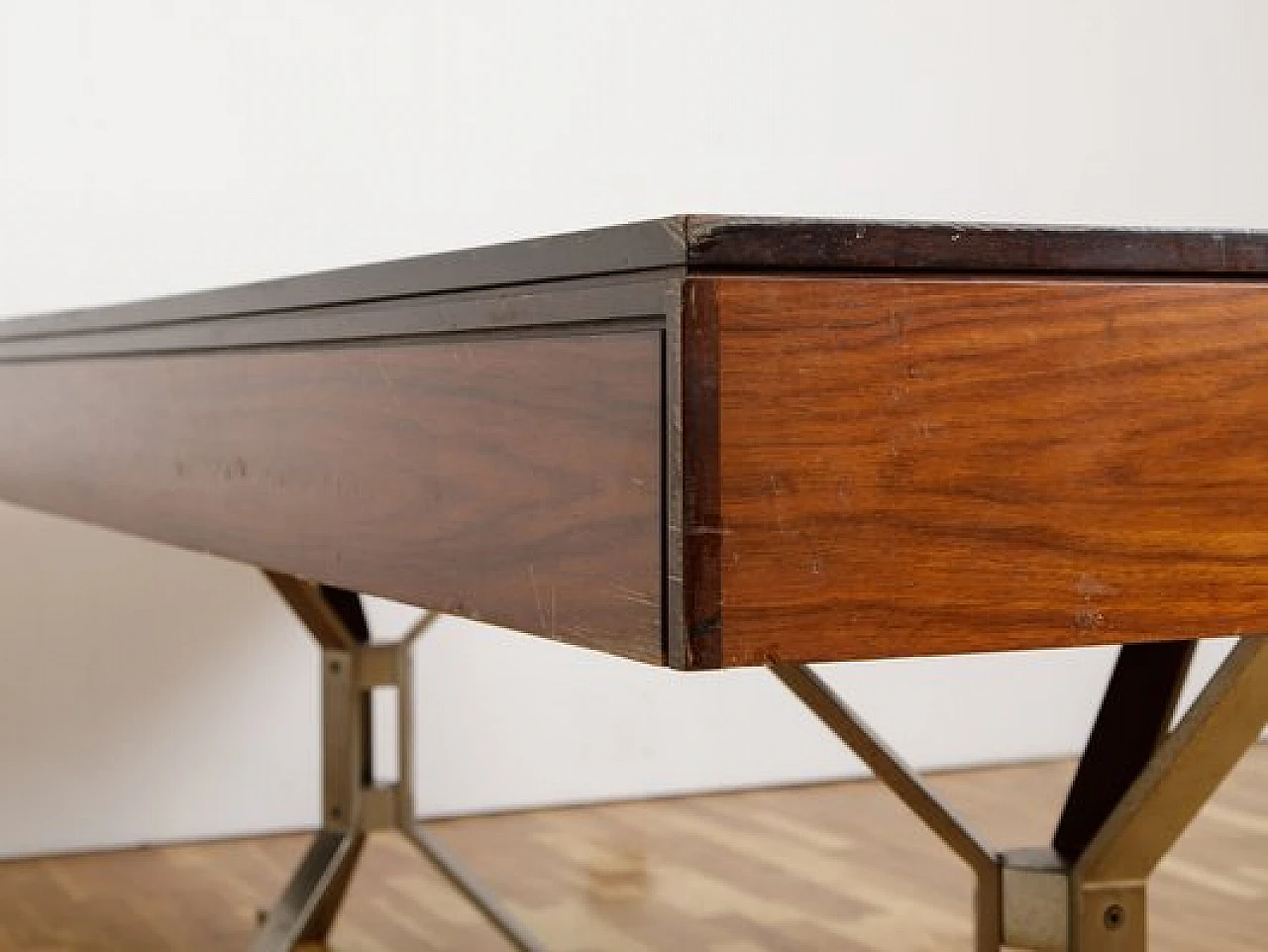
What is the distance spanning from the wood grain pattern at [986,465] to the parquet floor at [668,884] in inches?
63.8

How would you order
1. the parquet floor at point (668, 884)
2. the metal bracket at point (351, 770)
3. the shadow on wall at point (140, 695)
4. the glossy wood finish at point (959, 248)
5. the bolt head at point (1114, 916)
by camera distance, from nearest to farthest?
1. the glossy wood finish at point (959, 248)
2. the bolt head at point (1114, 916)
3. the metal bracket at point (351, 770)
4. the parquet floor at point (668, 884)
5. the shadow on wall at point (140, 695)

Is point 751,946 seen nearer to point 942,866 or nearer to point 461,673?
point 942,866

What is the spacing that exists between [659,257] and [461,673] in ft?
8.67

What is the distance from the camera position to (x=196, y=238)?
3.26m

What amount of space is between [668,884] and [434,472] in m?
1.80

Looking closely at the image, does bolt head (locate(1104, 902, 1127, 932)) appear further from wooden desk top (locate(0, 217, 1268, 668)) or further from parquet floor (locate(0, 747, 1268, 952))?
parquet floor (locate(0, 747, 1268, 952))

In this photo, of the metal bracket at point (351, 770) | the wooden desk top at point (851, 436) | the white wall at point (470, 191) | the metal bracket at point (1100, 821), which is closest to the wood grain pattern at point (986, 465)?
the wooden desk top at point (851, 436)

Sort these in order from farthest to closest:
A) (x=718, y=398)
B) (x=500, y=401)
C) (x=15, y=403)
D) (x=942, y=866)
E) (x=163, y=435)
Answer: (x=942, y=866) < (x=15, y=403) < (x=163, y=435) < (x=500, y=401) < (x=718, y=398)

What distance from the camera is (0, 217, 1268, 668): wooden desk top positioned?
84 cm

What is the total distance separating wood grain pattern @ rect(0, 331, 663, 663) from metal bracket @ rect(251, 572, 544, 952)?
23.0 inches

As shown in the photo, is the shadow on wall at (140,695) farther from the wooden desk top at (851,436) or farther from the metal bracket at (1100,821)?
the wooden desk top at (851,436)

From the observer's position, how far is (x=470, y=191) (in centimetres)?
344

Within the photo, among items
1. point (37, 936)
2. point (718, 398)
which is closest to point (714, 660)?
point (718, 398)

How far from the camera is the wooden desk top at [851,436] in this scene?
84cm
